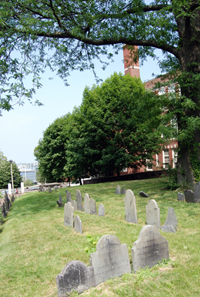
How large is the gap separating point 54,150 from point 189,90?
2933 centimetres

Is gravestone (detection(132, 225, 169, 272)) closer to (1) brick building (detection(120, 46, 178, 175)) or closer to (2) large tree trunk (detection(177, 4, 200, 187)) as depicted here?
(1) brick building (detection(120, 46, 178, 175))

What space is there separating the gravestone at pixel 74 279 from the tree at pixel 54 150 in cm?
3338

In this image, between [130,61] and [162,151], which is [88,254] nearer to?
[130,61]

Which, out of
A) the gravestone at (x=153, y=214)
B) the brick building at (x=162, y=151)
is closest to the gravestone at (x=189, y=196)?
the brick building at (x=162, y=151)

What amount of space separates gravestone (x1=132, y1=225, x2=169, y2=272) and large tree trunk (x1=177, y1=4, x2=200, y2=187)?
7909 millimetres

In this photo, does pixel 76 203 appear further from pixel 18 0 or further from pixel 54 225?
pixel 18 0

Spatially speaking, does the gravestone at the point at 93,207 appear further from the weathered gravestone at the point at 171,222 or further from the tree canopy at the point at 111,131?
the tree canopy at the point at 111,131

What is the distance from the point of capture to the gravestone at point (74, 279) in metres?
3.93

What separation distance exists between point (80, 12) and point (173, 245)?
1256 cm

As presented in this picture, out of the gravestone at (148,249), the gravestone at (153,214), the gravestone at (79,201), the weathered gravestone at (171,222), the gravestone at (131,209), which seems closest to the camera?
the gravestone at (148,249)

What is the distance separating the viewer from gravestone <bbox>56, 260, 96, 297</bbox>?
155 inches

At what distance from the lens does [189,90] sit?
12.3 meters

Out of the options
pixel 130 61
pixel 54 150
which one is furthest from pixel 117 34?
pixel 54 150

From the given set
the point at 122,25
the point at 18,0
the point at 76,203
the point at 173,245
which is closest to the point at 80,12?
the point at 122,25
